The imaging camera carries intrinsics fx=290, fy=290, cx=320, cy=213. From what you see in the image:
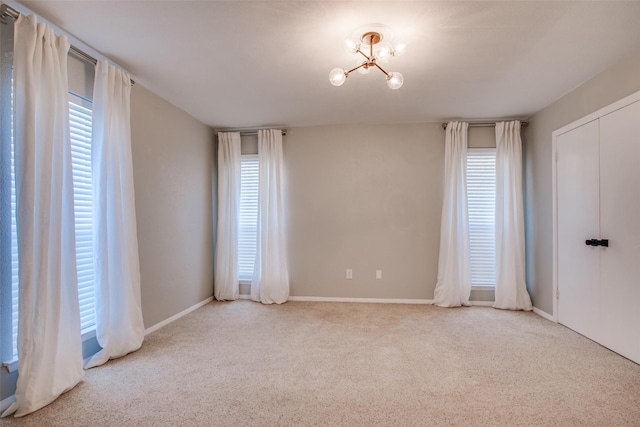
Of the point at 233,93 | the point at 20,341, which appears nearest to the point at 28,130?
the point at 20,341

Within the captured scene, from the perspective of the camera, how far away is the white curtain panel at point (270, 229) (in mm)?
4098

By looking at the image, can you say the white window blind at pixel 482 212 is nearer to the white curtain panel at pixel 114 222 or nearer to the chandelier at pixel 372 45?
the chandelier at pixel 372 45

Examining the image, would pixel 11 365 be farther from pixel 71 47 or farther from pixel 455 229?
pixel 455 229

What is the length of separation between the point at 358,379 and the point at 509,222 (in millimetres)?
2915

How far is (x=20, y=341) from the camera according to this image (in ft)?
5.74

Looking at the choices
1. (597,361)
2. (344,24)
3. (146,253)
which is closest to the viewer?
(344,24)

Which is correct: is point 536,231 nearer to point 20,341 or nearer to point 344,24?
point 344,24

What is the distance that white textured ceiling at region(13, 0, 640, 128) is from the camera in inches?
72.7

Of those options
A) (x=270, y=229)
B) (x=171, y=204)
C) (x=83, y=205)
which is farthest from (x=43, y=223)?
(x=270, y=229)

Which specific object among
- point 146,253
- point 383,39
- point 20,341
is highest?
point 383,39

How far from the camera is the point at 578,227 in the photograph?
298 centimetres

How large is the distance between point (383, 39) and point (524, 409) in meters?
2.62

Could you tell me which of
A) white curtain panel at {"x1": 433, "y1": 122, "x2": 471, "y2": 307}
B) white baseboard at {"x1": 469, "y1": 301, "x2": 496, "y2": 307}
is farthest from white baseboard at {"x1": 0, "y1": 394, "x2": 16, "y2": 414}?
white baseboard at {"x1": 469, "y1": 301, "x2": 496, "y2": 307}

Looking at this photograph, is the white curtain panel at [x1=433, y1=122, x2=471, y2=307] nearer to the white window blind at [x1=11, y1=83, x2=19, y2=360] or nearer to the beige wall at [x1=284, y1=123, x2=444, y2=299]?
the beige wall at [x1=284, y1=123, x2=444, y2=299]
